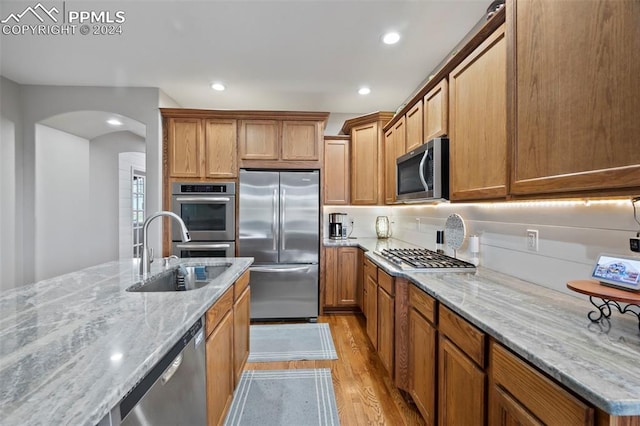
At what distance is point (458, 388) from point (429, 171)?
1.37 metres

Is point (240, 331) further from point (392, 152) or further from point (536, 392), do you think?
point (392, 152)

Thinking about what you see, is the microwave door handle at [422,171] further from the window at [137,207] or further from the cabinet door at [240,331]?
the window at [137,207]

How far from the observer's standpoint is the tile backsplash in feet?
3.86

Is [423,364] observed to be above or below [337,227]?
below

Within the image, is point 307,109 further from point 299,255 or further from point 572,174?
point 572,174

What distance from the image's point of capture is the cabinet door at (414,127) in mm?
2406

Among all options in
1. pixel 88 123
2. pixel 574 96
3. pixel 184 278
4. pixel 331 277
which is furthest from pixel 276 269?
pixel 88 123

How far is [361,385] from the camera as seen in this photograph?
7.22 feet

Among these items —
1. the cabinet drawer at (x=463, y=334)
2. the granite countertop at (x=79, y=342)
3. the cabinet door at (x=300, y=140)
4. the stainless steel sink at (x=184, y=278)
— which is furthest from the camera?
the cabinet door at (x=300, y=140)

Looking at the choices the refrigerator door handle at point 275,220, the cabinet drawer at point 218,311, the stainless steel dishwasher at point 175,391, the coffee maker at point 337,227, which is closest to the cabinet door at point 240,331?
the cabinet drawer at point 218,311

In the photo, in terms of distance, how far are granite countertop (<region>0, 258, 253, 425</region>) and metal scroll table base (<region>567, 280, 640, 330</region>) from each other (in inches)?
55.9

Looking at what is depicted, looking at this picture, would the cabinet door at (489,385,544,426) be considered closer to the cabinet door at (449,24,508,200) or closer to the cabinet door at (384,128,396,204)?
the cabinet door at (449,24,508,200)

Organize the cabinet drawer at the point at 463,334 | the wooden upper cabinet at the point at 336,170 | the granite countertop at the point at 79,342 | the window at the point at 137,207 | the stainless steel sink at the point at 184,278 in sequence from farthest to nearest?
1. the window at the point at 137,207
2. the wooden upper cabinet at the point at 336,170
3. the stainless steel sink at the point at 184,278
4. the cabinet drawer at the point at 463,334
5. the granite countertop at the point at 79,342

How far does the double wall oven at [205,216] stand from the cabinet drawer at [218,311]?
5.76 feet
